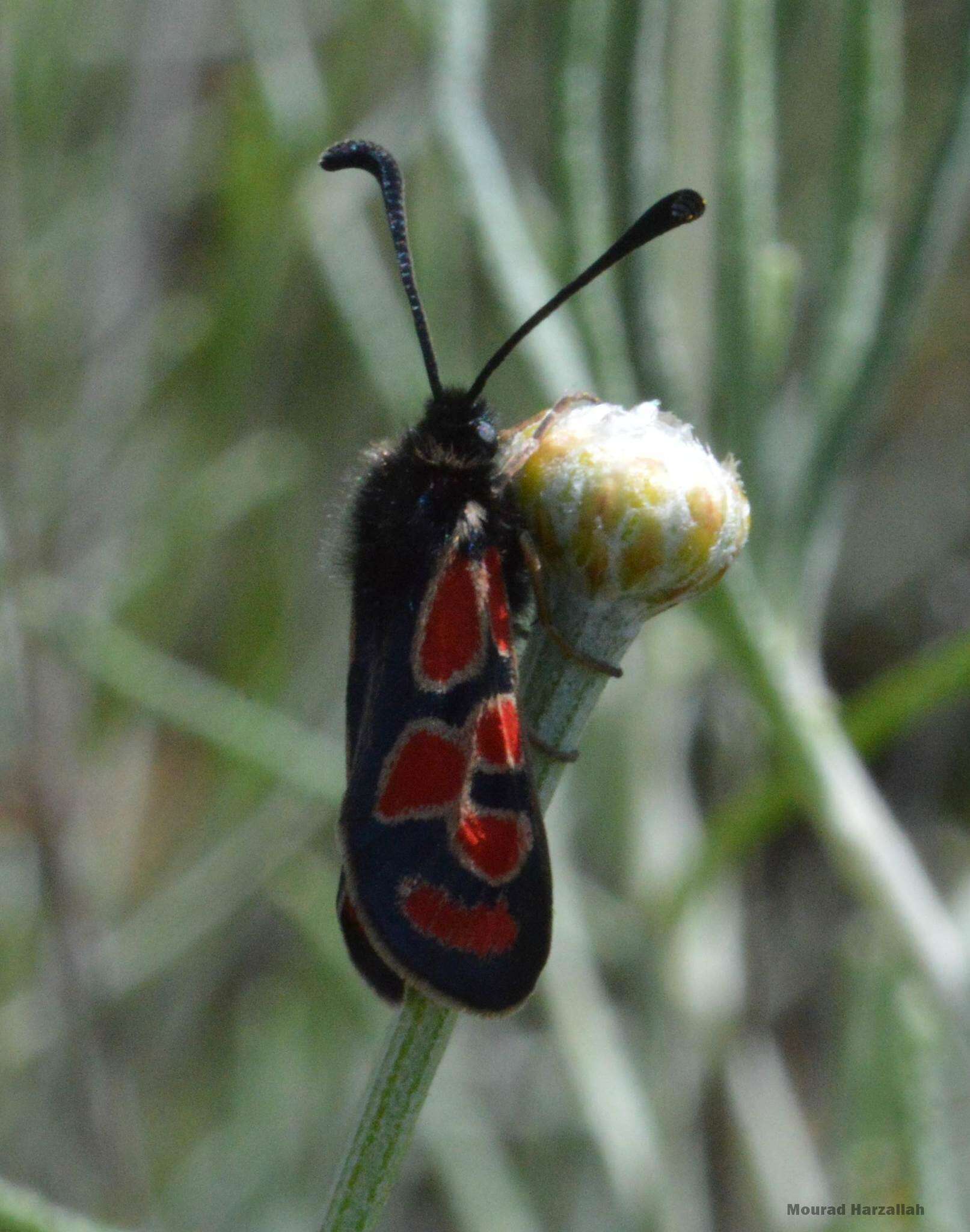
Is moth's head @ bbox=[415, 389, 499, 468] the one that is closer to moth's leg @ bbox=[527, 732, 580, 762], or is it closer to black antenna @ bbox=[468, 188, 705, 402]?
black antenna @ bbox=[468, 188, 705, 402]

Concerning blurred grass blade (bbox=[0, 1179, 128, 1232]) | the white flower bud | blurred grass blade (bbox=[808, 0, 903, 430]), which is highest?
blurred grass blade (bbox=[808, 0, 903, 430])

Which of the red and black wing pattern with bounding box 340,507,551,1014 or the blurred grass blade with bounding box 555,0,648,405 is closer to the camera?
the red and black wing pattern with bounding box 340,507,551,1014

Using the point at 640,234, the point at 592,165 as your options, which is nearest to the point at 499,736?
the point at 640,234

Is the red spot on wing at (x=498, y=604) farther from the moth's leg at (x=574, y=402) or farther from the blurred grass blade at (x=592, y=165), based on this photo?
the blurred grass blade at (x=592, y=165)

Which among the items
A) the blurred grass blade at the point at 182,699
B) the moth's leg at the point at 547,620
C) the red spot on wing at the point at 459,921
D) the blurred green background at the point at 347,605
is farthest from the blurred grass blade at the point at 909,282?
the blurred grass blade at the point at 182,699

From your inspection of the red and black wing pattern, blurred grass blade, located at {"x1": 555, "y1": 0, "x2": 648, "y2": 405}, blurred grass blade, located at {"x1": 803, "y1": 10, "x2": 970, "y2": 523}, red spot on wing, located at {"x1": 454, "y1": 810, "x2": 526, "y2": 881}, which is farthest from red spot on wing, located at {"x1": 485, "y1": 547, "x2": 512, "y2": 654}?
blurred grass blade, located at {"x1": 803, "y1": 10, "x2": 970, "y2": 523}

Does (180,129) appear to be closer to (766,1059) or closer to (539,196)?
(539,196)

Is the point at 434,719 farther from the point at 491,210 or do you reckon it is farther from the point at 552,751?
the point at 491,210
